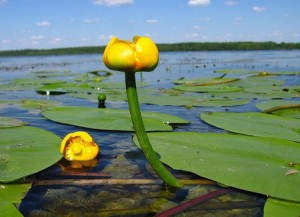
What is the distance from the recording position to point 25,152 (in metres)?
2.33

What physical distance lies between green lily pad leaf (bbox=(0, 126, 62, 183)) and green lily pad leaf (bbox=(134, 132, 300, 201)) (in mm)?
707

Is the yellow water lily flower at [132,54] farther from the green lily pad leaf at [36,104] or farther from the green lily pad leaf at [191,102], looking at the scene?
the green lily pad leaf at [36,104]

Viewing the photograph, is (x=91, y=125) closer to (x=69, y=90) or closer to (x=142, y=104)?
(x=142, y=104)

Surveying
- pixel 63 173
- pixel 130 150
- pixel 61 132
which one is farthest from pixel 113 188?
pixel 61 132

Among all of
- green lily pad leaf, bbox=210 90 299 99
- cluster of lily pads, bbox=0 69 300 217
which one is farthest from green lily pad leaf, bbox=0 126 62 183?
green lily pad leaf, bbox=210 90 299 99

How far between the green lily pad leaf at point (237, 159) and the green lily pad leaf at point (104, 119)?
0.60m

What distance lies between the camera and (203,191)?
6.72 ft

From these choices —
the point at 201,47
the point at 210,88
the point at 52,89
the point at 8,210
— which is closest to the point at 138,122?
the point at 8,210

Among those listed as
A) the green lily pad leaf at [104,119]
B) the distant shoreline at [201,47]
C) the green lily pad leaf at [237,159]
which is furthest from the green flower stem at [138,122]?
the distant shoreline at [201,47]

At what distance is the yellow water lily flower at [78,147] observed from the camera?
96.3 inches

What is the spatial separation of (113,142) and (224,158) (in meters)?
1.24

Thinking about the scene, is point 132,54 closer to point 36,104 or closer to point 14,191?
point 14,191

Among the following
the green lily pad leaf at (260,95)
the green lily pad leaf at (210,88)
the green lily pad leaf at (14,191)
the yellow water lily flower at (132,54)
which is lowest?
the green lily pad leaf at (14,191)

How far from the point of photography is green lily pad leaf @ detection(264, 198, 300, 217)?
158cm
